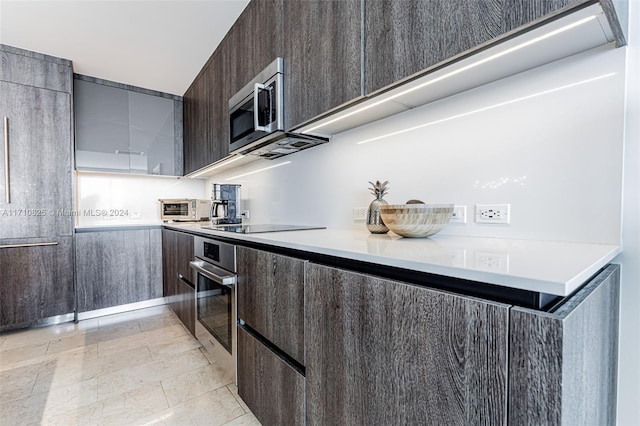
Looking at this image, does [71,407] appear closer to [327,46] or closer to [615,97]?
[327,46]

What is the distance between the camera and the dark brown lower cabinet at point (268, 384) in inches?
45.3

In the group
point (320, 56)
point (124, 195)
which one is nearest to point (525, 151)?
point (320, 56)

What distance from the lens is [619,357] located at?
0.90 m

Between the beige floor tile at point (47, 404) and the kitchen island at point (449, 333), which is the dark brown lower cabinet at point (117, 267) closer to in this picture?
the beige floor tile at point (47, 404)

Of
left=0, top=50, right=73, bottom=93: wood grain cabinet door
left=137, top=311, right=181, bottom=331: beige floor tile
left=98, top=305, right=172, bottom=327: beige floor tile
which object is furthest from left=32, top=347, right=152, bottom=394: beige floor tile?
left=0, top=50, right=73, bottom=93: wood grain cabinet door

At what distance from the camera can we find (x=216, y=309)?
6.13ft

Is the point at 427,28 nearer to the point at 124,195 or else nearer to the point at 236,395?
the point at 236,395

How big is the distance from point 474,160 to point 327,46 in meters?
0.82

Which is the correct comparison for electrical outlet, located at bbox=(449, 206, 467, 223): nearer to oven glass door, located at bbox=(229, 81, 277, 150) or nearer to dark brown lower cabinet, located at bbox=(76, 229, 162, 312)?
oven glass door, located at bbox=(229, 81, 277, 150)

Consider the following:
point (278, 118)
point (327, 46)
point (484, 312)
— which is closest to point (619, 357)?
point (484, 312)

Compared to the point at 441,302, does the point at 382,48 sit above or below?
above

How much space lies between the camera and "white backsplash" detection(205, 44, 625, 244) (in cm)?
92

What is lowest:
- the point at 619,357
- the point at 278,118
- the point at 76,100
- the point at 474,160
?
the point at 619,357

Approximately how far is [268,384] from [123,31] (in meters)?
2.79
